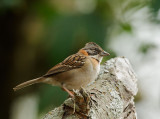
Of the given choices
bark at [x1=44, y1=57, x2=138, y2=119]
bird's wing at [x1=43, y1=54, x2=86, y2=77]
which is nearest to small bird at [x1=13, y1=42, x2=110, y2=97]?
bird's wing at [x1=43, y1=54, x2=86, y2=77]

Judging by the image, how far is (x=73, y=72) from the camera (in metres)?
5.01

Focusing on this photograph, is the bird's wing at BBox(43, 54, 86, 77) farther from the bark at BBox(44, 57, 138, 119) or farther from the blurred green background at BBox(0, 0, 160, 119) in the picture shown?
the bark at BBox(44, 57, 138, 119)

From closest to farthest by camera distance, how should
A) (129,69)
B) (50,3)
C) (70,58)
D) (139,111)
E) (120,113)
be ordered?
(120,113)
(129,69)
(70,58)
(139,111)
(50,3)

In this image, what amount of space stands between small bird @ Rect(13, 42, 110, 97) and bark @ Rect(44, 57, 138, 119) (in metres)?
0.45

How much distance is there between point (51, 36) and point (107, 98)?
79.2 inches

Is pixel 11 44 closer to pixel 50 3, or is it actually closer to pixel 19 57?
pixel 19 57

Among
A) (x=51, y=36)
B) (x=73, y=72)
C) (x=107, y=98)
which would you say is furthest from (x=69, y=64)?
(x=107, y=98)

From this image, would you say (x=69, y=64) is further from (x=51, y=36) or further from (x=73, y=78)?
(x=51, y=36)

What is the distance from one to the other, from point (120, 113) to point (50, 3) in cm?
284

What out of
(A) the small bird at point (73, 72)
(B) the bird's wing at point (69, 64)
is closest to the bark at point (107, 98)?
(A) the small bird at point (73, 72)

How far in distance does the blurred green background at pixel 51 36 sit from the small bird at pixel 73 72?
0.41ft

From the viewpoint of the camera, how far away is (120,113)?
380 cm

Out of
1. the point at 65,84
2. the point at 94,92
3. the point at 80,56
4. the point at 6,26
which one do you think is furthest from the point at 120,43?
the point at 6,26

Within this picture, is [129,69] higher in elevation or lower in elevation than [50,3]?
lower
